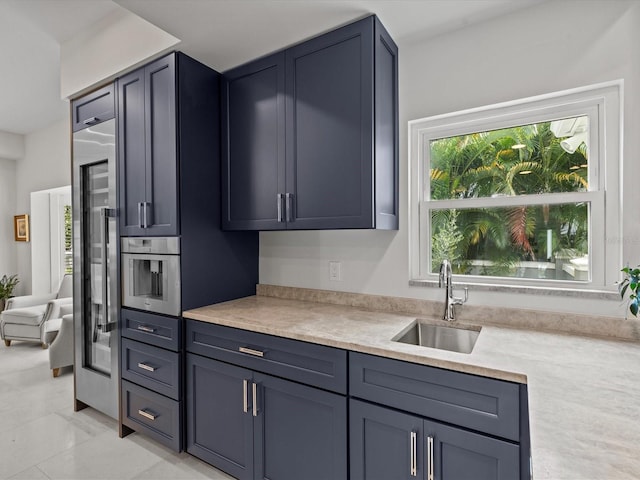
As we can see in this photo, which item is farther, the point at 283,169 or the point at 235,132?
the point at 235,132

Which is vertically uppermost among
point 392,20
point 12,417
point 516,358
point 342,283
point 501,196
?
point 392,20

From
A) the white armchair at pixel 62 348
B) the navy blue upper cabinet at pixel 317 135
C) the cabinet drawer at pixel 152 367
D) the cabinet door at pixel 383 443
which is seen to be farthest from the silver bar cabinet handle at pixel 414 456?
the white armchair at pixel 62 348

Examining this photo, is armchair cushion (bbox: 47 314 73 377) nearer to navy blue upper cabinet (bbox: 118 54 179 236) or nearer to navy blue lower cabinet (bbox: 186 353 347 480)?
navy blue upper cabinet (bbox: 118 54 179 236)

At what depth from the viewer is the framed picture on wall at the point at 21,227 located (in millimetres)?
5078

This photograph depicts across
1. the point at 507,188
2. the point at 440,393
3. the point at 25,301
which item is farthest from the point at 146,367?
the point at 25,301

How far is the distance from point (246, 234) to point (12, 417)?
2.22 meters

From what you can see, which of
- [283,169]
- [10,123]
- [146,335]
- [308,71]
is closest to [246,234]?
[283,169]

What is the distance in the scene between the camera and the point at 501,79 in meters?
1.74

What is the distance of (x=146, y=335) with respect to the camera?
215 centimetres

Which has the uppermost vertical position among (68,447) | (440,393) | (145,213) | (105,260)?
(145,213)

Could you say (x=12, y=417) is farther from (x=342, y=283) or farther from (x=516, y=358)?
(x=516, y=358)

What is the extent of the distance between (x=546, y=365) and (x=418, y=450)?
549 mm

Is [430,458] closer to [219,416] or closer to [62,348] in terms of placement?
[219,416]

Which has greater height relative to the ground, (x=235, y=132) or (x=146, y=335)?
(x=235, y=132)
